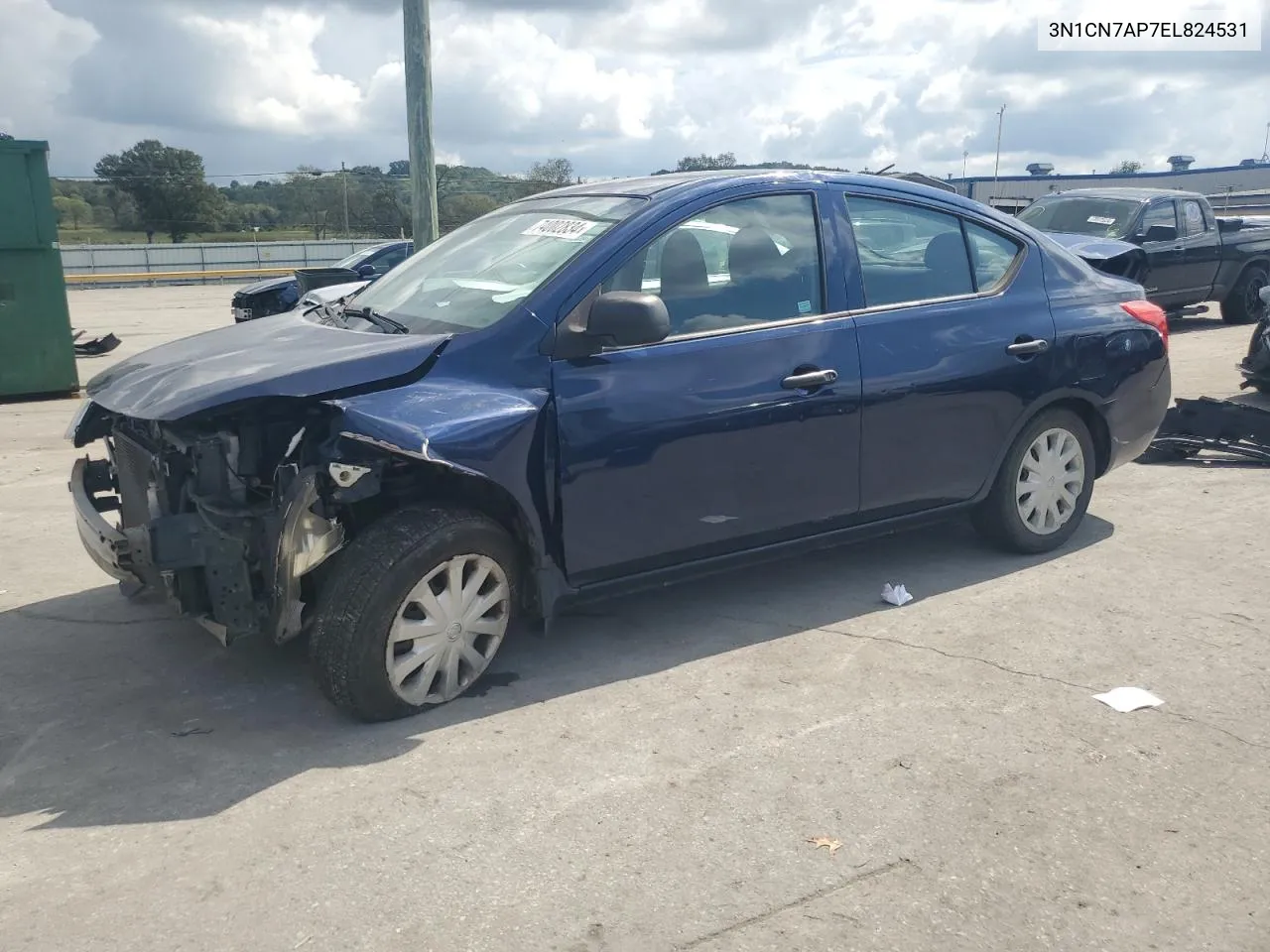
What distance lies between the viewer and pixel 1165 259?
45.0 feet

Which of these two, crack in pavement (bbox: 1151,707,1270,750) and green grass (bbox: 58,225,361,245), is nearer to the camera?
crack in pavement (bbox: 1151,707,1270,750)

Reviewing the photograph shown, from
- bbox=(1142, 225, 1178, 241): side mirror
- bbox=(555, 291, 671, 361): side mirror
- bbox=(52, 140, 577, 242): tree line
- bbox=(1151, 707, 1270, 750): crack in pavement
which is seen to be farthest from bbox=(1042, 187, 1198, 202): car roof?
bbox=(52, 140, 577, 242): tree line

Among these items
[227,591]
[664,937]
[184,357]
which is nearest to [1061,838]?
[664,937]

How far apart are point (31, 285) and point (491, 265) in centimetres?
833

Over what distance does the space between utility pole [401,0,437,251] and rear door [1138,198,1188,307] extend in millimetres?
8705

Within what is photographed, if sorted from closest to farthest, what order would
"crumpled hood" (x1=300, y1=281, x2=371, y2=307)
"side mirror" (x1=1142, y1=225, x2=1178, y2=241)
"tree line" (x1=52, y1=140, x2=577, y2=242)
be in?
"crumpled hood" (x1=300, y1=281, x2=371, y2=307) < "side mirror" (x1=1142, y1=225, x2=1178, y2=241) < "tree line" (x1=52, y1=140, x2=577, y2=242)

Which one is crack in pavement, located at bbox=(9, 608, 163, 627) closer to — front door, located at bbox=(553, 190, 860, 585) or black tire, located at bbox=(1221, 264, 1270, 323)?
front door, located at bbox=(553, 190, 860, 585)

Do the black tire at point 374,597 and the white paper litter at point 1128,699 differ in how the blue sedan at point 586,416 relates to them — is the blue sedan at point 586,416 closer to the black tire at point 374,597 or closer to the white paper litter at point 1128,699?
the black tire at point 374,597

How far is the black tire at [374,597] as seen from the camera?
12.0 ft

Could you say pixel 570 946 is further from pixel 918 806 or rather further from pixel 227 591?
pixel 227 591

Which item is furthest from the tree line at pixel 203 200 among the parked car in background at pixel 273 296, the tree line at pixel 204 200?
the parked car in background at pixel 273 296

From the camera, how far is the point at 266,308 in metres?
15.3

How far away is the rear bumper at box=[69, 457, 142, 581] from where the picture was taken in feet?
13.2

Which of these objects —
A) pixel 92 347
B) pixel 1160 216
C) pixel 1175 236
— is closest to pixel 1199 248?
pixel 1175 236
